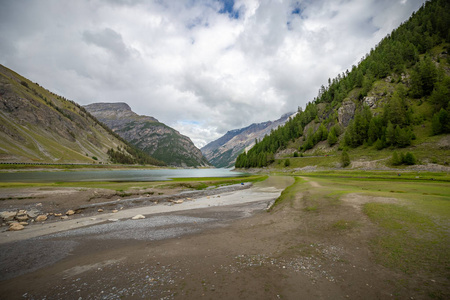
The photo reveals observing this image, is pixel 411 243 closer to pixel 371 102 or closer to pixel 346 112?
pixel 371 102

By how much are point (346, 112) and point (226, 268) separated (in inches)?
6066

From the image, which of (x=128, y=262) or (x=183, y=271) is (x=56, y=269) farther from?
(x=183, y=271)

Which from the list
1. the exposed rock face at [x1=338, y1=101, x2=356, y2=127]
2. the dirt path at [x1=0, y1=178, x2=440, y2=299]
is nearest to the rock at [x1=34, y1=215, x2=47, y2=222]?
the dirt path at [x1=0, y1=178, x2=440, y2=299]

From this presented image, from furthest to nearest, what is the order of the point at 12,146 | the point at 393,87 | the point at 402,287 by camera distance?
the point at 12,146 < the point at 393,87 < the point at 402,287

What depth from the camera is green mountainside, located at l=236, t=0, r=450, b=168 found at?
6862 cm

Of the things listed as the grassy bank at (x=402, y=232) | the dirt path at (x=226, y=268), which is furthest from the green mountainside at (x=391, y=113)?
the dirt path at (x=226, y=268)

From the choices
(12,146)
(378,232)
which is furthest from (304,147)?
(12,146)

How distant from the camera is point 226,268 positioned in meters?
8.99

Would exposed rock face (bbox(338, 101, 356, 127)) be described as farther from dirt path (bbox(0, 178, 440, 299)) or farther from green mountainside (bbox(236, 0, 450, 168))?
dirt path (bbox(0, 178, 440, 299))

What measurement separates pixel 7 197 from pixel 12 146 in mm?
147942

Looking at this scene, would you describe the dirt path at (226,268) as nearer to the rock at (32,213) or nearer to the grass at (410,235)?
the grass at (410,235)

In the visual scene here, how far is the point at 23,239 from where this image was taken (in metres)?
14.6

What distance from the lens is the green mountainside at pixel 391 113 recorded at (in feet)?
225

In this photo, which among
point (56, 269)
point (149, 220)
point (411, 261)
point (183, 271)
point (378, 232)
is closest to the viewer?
point (411, 261)
